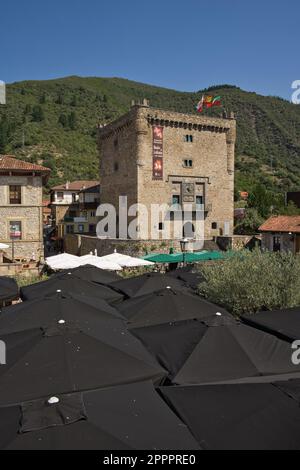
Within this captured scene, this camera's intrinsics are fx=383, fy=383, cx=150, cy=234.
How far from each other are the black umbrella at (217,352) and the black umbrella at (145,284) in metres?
4.65

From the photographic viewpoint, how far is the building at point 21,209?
2823 cm

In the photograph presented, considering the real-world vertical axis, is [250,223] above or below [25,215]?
below

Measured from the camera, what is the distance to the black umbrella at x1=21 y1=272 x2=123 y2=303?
1178cm

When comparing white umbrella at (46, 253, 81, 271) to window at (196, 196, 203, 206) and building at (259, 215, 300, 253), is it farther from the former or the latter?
window at (196, 196, 203, 206)

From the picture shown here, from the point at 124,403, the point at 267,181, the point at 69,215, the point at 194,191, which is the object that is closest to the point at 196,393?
the point at 124,403

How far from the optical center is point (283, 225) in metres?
27.2

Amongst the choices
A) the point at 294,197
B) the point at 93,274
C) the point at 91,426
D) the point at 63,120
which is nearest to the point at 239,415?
the point at 91,426

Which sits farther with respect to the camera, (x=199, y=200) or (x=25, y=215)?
(x=199, y=200)

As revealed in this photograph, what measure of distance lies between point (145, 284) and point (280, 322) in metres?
5.35

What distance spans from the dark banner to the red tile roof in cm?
1184

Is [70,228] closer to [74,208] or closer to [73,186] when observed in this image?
[74,208]

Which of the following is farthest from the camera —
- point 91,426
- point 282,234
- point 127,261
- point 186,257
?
point 282,234

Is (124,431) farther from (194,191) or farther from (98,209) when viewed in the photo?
(98,209)

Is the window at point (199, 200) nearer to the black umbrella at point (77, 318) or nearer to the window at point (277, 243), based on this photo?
the window at point (277, 243)
